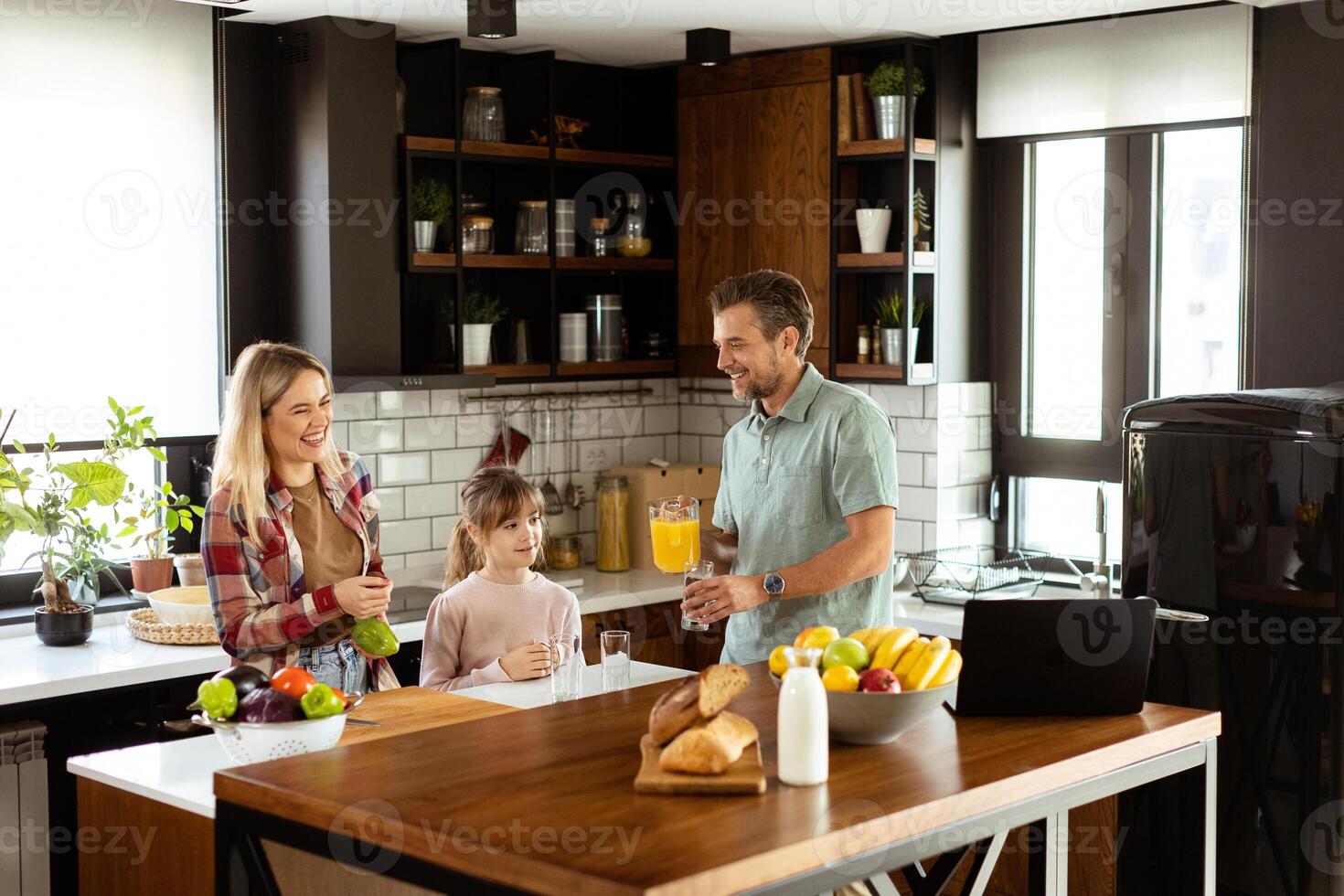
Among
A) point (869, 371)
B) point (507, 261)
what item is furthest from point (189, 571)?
point (869, 371)

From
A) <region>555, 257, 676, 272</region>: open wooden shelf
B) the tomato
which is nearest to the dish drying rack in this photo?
<region>555, 257, 676, 272</region>: open wooden shelf

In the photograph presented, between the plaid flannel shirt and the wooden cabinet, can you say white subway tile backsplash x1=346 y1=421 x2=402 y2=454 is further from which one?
the plaid flannel shirt

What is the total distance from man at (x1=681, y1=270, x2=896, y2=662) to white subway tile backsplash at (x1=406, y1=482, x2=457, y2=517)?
5.79 feet

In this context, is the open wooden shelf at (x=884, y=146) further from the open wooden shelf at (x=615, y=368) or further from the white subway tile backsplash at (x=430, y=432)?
the white subway tile backsplash at (x=430, y=432)

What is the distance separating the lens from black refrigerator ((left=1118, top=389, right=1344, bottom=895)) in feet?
11.0

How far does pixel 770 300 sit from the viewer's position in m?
3.25

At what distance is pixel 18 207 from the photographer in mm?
4082

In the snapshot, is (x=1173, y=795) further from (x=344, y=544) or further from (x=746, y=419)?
(x=344, y=544)

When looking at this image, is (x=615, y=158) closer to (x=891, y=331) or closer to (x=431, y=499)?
(x=891, y=331)

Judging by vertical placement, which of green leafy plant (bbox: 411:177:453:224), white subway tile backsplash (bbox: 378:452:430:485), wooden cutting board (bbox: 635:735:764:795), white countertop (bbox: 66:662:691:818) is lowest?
white countertop (bbox: 66:662:691:818)

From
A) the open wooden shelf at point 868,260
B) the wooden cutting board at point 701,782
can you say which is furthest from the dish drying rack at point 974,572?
the wooden cutting board at point 701,782

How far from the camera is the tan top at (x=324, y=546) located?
3023mm

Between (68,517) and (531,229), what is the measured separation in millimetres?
1768

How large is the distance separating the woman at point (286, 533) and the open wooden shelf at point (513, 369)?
174 cm
